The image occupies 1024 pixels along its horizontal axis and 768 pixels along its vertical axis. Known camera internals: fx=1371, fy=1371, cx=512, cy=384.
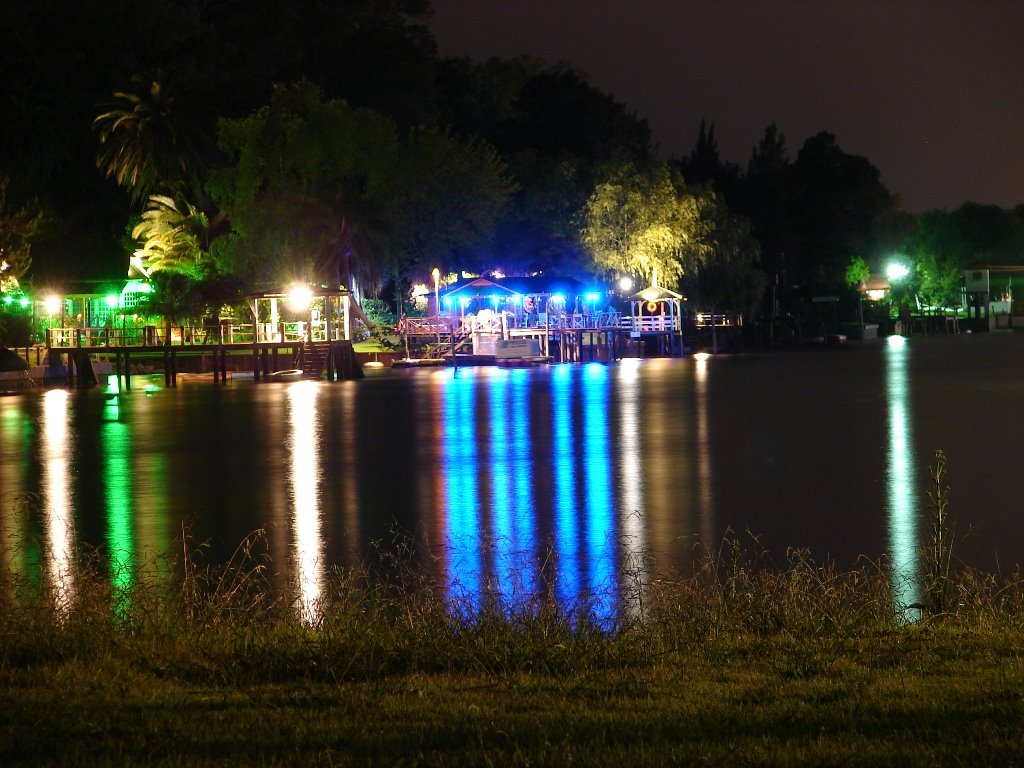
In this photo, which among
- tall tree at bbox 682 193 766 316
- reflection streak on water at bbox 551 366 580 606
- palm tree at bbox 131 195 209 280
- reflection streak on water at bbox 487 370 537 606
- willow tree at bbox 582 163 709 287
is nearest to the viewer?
reflection streak on water at bbox 551 366 580 606

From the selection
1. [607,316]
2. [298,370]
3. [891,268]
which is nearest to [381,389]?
[298,370]

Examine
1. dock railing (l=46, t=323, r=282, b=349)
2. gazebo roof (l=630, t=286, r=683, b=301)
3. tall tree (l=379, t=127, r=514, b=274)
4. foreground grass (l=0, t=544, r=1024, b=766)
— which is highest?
tall tree (l=379, t=127, r=514, b=274)

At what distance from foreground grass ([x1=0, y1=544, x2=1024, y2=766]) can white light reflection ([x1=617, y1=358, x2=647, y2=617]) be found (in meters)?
1.18

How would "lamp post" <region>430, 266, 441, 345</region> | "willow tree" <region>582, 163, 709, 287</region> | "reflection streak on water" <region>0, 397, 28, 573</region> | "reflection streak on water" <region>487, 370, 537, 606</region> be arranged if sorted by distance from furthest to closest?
"willow tree" <region>582, 163, 709, 287</region>
"lamp post" <region>430, 266, 441, 345</region>
"reflection streak on water" <region>0, 397, 28, 573</region>
"reflection streak on water" <region>487, 370, 537, 606</region>

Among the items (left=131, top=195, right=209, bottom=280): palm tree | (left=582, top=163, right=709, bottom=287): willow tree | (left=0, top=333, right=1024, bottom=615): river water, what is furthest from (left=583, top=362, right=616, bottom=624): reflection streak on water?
(left=582, top=163, right=709, bottom=287): willow tree

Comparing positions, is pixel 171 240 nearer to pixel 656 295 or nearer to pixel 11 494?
pixel 656 295

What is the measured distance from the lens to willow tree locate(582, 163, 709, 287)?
74.8 m

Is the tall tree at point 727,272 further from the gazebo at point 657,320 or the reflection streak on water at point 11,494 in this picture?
the reflection streak on water at point 11,494

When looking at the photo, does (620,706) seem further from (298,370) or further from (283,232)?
(283,232)

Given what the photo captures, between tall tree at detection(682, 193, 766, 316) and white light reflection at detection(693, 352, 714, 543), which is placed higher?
tall tree at detection(682, 193, 766, 316)

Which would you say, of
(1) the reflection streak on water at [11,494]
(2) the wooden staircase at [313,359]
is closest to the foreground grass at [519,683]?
(1) the reflection streak on water at [11,494]

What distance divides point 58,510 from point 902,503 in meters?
10.8

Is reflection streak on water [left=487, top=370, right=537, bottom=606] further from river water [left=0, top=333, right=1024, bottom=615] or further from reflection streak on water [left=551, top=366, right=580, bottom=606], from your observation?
reflection streak on water [left=551, top=366, right=580, bottom=606]

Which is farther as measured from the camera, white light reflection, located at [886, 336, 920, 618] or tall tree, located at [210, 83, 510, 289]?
tall tree, located at [210, 83, 510, 289]
